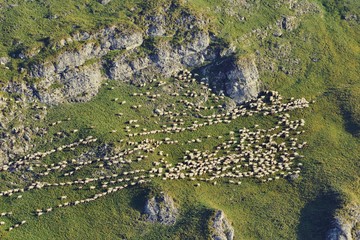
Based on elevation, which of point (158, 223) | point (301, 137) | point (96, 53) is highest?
point (96, 53)

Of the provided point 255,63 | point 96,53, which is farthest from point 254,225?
point 96,53

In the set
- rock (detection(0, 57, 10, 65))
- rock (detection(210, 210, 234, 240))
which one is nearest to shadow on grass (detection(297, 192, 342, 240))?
rock (detection(210, 210, 234, 240))

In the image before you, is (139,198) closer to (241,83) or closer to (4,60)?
(241,83)

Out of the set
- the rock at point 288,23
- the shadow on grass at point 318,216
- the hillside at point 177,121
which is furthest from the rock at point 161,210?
the rock at point 288,23

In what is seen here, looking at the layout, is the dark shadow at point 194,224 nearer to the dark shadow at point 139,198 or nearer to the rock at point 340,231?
the dark shadow at point 139,198

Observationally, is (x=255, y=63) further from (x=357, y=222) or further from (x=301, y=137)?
(x=357, y=222)

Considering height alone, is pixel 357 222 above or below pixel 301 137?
below
